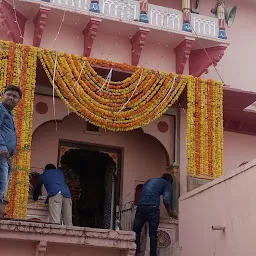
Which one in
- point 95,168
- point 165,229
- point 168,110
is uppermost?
point 168,110

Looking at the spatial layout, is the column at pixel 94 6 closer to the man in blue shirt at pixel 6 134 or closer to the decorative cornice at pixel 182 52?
the decorative cornice at pixel 182 52

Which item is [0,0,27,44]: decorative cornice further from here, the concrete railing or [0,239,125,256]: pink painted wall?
[0,239,125,256]: pink painted wall

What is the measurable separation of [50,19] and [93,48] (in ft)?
3.16

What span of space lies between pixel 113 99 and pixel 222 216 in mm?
2700

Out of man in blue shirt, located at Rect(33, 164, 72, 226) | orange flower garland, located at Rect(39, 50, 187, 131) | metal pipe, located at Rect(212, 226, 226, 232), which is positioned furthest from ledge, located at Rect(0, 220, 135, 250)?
orange flower garland, located at Rect(39, 50, 187, 131)

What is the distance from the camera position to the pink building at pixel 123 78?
31.9 feet

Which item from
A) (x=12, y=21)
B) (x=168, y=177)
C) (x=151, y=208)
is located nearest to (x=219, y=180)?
(x=151, y=208)

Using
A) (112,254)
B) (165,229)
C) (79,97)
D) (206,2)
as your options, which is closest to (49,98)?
(79,97)

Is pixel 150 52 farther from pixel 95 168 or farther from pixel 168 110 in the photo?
pixel 95 168

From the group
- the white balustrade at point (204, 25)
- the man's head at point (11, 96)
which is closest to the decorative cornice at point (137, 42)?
the white balustrade at point (204, 25)

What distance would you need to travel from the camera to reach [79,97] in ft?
30.1

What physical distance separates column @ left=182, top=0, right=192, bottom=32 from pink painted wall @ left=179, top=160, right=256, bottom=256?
314 cm

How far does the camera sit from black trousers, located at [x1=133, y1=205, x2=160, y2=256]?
28.8ft

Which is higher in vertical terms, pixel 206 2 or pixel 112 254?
pixel 206 2
